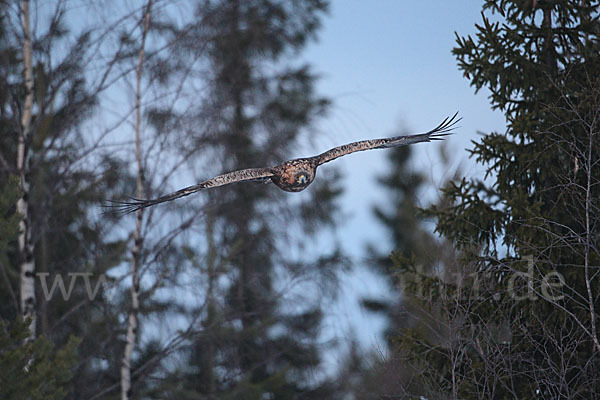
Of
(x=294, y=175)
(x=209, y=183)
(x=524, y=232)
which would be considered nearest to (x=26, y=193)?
(x=209, y=183)

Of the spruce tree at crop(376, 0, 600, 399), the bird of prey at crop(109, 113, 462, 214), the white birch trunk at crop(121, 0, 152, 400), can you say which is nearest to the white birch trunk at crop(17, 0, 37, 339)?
the white birch trunk at crop(121, 0, 152, 400)

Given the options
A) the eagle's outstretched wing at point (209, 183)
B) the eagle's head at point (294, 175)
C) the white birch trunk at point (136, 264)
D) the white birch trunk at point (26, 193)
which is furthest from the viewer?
the white birch trunk at point (136, 264)

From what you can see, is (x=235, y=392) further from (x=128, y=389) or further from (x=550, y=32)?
(x=550, y=32)

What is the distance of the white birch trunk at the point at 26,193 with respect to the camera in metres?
9.91

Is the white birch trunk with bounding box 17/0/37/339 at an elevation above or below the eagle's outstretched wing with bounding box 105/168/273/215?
above

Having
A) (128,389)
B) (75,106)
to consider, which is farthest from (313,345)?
(75,106)

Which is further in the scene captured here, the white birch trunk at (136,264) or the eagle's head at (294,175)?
the white birch trunk at (136,264)

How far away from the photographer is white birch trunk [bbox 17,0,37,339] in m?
9.91

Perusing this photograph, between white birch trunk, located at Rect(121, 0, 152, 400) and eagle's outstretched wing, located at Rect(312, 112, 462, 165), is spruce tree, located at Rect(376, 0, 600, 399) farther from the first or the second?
white birch trunk, located at Rect(121, 0, 152, 400)

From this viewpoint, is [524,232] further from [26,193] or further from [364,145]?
[26,193]

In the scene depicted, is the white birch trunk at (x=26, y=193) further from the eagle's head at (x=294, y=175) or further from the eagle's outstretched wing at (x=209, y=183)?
the eagle's head at (x=294, y=175)

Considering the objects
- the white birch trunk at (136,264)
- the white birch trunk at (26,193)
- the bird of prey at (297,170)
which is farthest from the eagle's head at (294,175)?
the white birch trunk at (26,193)

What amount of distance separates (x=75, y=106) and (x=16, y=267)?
12.8ft

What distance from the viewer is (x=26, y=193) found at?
33.4 feet
